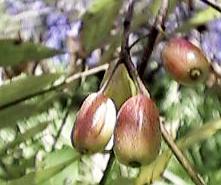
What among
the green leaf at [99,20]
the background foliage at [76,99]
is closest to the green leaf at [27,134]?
the background foliage at [76,99]

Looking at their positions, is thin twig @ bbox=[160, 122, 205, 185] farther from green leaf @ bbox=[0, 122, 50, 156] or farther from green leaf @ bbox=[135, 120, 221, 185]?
green leaf @ bbox=[0, 122, 50, 156]

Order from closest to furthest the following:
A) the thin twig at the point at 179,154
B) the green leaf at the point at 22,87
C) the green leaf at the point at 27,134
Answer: the thin twig at the point at 179,154, the green leaf at the point at 22,87, the green leaf at the point at 27,134

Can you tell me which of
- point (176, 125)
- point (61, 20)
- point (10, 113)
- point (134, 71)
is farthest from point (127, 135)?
point (61, 20)

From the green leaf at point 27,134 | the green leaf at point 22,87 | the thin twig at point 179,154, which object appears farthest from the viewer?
the green leaf at point 27,134

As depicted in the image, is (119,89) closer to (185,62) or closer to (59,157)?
(185,62)

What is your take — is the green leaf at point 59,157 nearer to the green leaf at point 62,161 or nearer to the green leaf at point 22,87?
the green leaf at point 62,161

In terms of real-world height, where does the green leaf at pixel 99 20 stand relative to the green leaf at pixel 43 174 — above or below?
above
